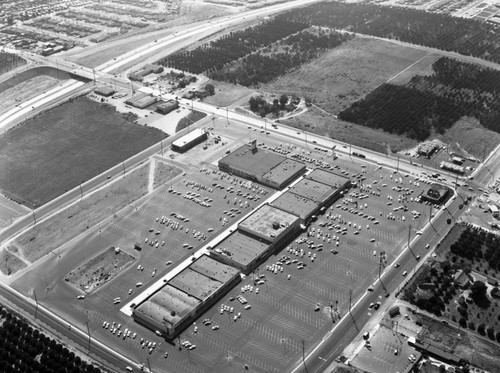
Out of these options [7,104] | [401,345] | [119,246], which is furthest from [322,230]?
[7,104]

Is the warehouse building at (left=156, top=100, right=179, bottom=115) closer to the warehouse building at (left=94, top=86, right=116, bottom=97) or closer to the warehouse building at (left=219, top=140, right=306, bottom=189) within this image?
the warehouse building at (left=94, top=86, right=116, bottom=97)

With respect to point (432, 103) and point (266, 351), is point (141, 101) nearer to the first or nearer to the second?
point (432, 103)

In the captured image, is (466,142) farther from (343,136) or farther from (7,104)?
(7,104)

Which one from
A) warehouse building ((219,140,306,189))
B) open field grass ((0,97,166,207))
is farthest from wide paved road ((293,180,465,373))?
open field grass ((0,97,166,207))

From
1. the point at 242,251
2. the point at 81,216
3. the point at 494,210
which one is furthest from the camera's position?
the point at 81,216

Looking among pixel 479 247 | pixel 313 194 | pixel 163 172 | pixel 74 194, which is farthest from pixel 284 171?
pixel 74 194

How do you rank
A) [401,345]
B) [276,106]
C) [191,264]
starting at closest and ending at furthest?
[401,345] < [191,264] < [276,106]

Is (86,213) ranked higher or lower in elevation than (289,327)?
lower
